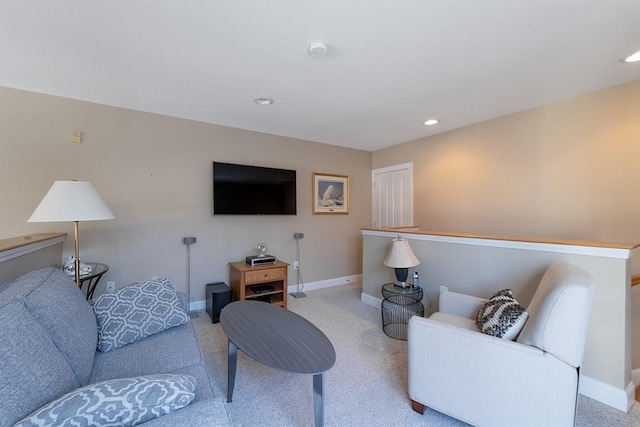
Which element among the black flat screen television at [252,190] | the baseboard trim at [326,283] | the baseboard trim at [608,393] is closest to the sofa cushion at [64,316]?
the black flat screen television at [252,190]

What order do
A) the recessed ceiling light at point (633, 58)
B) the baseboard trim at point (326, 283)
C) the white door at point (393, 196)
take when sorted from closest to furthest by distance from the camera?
the recessed ceiling light at point (633, 58), the baseboard trim at point (326, 283), the white door at point (393, 196)

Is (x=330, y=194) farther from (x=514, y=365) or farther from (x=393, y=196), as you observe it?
(x=514, y=365)

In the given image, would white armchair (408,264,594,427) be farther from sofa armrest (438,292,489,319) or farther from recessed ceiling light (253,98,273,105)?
recessed ceiling light (253,98,273,105)

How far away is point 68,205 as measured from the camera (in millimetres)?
1803

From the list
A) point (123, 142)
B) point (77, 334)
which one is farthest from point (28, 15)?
point (77, 334)

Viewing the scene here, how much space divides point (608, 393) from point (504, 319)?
39.8 inches

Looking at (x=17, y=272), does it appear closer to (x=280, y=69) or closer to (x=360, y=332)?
(x=280, y=69)

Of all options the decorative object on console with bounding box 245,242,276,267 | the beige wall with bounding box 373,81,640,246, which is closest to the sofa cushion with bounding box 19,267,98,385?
the decorative object on console with bounding box 245,242,276,267

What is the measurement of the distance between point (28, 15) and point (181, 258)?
2.41 meters

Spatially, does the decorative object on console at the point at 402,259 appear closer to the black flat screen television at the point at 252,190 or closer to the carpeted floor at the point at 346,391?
the carpeted floor at the point at 346,391

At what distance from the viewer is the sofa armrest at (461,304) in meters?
2.04

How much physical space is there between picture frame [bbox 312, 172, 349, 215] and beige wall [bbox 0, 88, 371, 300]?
0.18m

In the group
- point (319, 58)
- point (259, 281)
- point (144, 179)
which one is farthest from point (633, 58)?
point (144, 179)

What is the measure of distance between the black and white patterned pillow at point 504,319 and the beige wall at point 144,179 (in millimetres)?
2860
